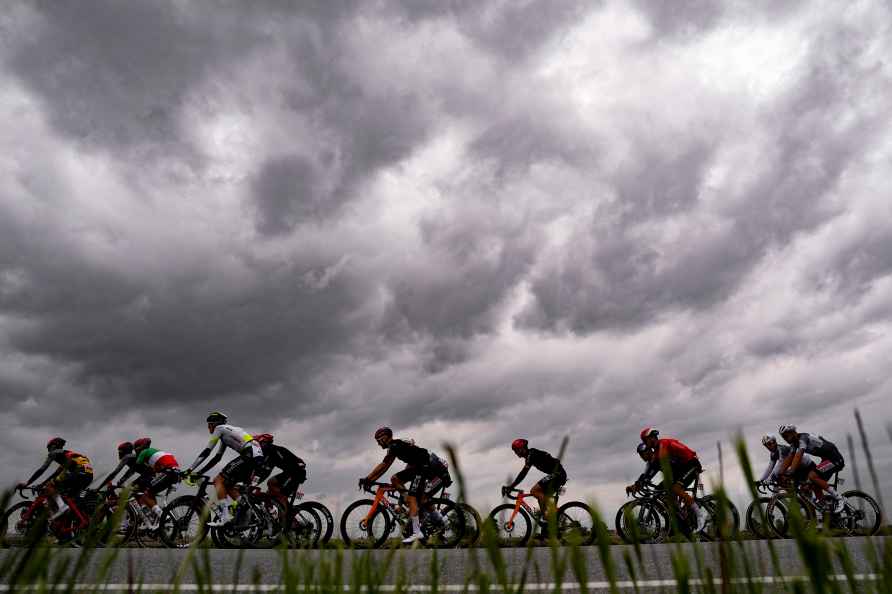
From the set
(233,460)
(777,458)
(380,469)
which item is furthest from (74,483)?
(777,458)

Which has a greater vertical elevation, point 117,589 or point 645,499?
point 645,499

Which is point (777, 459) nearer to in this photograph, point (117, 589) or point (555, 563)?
point (117, 589)

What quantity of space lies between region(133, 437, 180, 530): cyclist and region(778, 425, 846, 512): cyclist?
11225mm

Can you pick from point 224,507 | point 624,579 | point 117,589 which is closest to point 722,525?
point 624,579

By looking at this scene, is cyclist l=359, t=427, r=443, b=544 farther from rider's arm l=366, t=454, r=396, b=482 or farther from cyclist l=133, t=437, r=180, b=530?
cyclist l=133, t=437, r=180, b=530

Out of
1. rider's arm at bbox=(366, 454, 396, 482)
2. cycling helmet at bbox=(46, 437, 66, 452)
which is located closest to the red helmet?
cycling helmet at bbox=(46, 437, 66, 452)

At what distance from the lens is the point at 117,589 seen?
6.17m

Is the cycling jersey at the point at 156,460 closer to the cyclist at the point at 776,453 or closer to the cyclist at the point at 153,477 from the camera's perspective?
the cyclist at the point at 153,477

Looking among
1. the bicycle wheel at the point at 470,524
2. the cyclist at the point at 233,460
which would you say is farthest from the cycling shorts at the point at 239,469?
the bicycle wheel at the point at 470,524

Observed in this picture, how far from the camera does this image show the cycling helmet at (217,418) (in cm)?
1266

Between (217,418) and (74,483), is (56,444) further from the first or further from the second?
(217,418)

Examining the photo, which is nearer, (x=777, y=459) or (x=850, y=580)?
(x=850, y=580)

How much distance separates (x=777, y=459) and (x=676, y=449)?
2.74 meters

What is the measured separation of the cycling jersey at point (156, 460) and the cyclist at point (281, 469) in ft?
6.84
